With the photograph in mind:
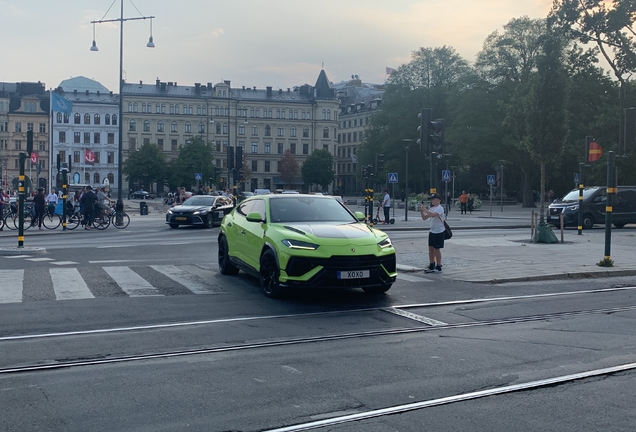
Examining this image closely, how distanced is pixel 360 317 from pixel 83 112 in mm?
118921

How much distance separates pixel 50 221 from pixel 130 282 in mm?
20432

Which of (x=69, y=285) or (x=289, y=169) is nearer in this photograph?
(x=69, y=285)

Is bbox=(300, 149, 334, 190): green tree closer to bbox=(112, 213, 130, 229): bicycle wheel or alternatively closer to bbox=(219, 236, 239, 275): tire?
bbox=(112, 213, 130, 229): bicycle wheel

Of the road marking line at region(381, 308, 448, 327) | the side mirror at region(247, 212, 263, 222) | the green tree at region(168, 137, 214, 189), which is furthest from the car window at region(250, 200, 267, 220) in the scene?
the green tree at region(168, 137, 214, 189)

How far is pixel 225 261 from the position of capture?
14086 mm

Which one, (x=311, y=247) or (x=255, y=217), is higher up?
(x=255, y=217)

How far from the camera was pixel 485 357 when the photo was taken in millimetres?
7332

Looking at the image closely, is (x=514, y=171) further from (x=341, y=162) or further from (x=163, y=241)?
(x=341, y=162)

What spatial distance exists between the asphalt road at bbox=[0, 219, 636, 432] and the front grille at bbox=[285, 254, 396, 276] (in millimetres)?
561

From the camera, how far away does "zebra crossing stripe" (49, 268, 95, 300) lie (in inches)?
440

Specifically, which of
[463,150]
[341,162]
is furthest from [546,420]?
[341,162]

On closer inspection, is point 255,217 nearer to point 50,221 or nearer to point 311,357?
point 311,357

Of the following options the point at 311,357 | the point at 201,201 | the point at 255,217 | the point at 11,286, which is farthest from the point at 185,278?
the point at 201,201

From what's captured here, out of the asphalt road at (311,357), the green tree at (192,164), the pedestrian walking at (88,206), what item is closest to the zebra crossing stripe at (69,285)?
the asphalt road at (311,357)
